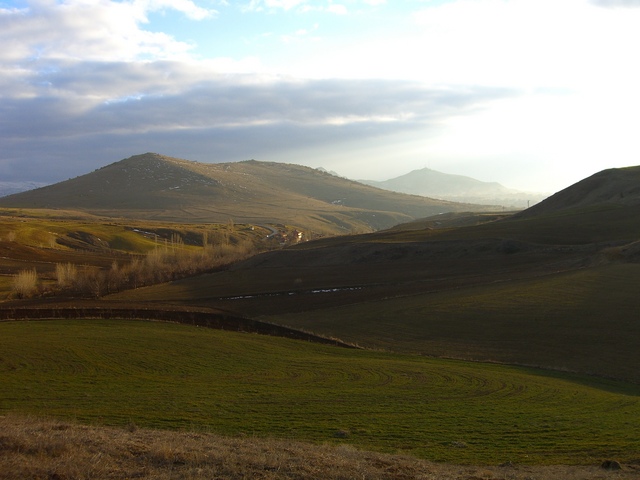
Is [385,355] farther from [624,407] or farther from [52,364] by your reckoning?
[52,364]

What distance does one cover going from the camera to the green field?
66.3 ft

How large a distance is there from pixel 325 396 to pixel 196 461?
1372 centimetres

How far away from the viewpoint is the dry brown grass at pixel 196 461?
1271cm

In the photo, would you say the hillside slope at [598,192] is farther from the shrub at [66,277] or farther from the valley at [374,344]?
the shrub at [66,277]

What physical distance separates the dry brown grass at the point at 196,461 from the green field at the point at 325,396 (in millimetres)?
2474

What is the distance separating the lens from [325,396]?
27.0 metres

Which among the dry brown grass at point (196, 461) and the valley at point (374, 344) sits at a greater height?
the dry brown grass at point (196, 461)

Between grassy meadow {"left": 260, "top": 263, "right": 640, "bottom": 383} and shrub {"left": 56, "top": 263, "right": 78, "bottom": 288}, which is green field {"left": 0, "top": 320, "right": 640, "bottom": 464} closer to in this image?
grassy meadow {"left": 260, "top": 263, "right": 640, "bottom": 383}

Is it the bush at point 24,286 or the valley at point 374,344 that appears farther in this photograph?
the bush at point 24,286

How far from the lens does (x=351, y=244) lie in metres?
94.0

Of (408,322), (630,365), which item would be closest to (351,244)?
(408,322)

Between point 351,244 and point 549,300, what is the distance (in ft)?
147

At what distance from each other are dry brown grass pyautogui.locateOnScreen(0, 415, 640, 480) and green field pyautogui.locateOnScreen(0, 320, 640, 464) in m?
2.47

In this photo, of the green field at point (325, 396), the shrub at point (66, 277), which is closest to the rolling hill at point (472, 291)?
the green field at point (325, 396)
